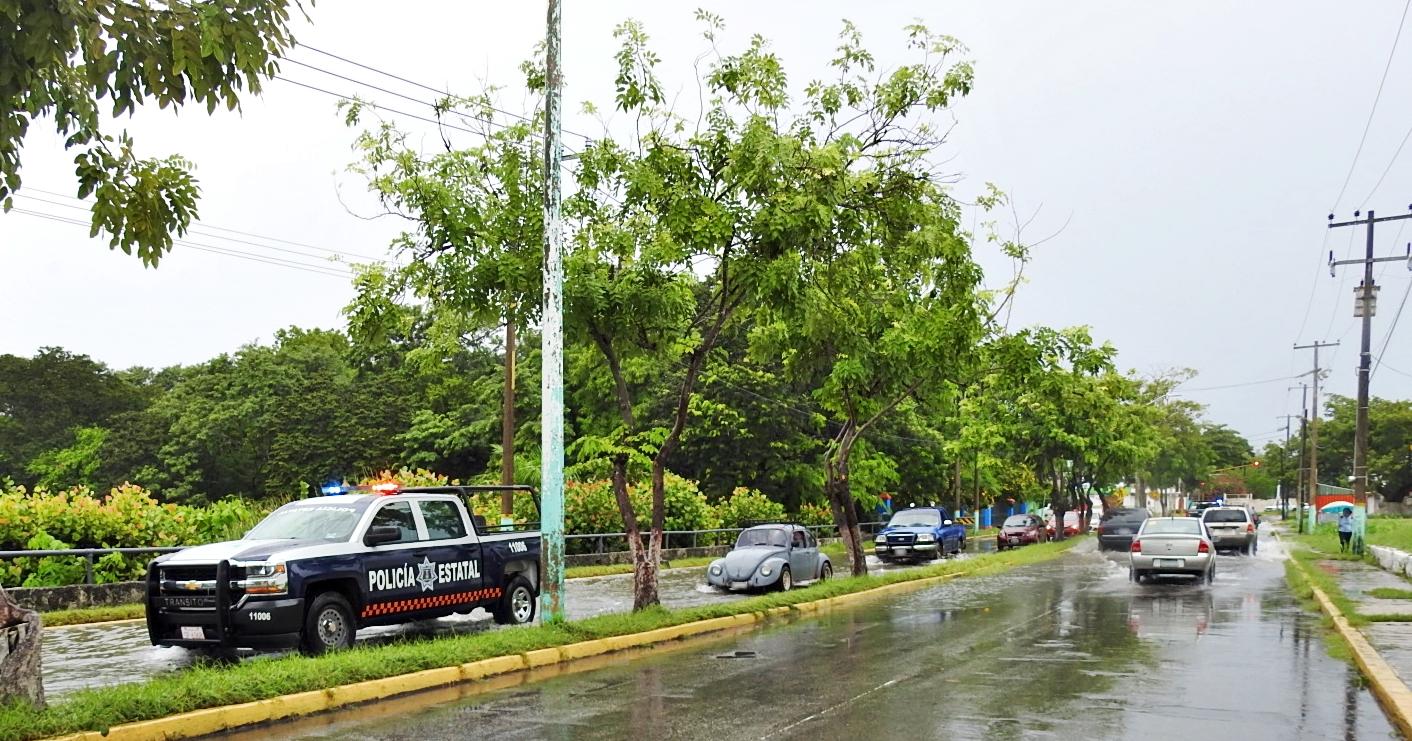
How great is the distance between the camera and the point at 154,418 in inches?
2518

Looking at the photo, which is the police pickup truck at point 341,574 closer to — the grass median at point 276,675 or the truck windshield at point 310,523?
the truck windshield at point 310,523

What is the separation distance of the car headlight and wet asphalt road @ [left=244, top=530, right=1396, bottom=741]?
2232 millimetres

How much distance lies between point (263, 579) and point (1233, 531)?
37.0 metres

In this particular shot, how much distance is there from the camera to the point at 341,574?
41.7 feet

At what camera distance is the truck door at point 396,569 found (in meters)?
13.1

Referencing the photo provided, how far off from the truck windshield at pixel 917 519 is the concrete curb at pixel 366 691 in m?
23.6

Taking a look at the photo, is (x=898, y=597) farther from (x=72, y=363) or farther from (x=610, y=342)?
(x=72, y=363)

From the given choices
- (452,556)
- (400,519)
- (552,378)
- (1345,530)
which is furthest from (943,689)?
(1345,530)

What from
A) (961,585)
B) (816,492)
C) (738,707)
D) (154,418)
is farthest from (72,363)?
(738,707)

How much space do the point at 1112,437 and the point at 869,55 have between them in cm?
4139

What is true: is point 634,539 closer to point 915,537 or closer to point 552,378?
point 552,378

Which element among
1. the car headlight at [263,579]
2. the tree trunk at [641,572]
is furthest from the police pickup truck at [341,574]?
the tree trunk at [641,572]

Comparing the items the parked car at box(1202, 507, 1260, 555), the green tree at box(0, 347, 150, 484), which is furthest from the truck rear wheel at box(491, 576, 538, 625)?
the green tree at box(0, 347, 150, 484)

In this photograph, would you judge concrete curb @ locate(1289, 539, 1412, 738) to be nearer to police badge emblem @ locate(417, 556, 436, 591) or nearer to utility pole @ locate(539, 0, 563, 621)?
utility pole @ locate(539, 0, 563, 621)
